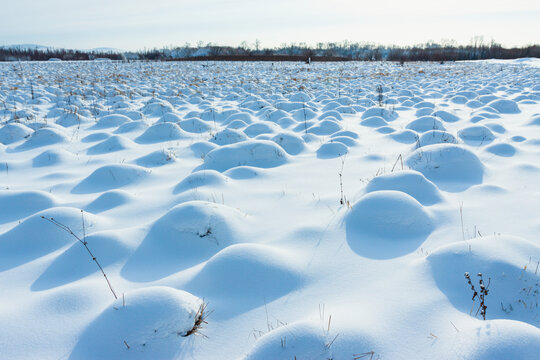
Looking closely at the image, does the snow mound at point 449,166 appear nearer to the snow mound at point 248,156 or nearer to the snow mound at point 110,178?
the snow mound at point 248,156

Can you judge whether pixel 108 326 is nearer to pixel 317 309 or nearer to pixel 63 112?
pixel 317 309

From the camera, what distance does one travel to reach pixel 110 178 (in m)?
3.31

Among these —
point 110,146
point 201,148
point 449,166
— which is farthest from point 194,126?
point 449,166

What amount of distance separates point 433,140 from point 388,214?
2.33m

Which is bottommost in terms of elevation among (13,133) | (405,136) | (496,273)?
(496,273)

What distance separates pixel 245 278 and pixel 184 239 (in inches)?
25.4

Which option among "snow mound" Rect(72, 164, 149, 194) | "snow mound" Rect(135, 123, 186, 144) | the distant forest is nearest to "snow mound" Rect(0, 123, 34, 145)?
"snow mound" Rect(135, 123, 186, 144)

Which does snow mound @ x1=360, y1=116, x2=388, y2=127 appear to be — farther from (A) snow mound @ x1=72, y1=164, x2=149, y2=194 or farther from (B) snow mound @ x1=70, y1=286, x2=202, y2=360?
(B) snow mound @ x1=70, y1=286, x2=202, y2=360

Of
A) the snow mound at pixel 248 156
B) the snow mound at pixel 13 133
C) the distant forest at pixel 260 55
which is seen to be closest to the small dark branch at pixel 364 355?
the snow mound at pixel 248 156

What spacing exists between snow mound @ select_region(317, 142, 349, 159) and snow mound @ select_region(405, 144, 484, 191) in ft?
2.86

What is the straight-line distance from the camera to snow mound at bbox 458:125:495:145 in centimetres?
430

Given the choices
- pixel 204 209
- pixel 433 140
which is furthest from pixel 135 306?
pixel 433 140

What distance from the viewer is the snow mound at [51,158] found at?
3873 mm

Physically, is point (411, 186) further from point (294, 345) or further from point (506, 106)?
point (506, 106)
